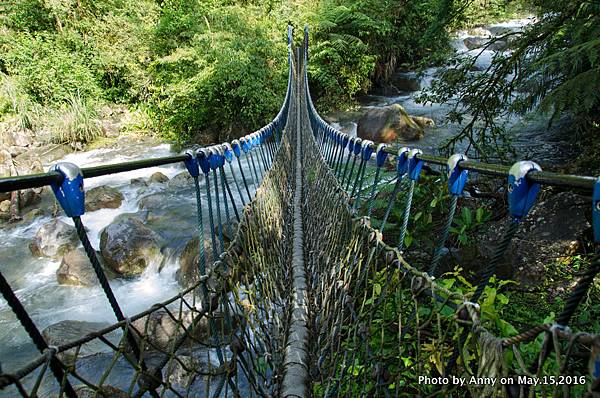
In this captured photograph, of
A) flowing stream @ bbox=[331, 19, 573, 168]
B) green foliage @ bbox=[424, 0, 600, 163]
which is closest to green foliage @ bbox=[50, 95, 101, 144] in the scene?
flowing stream @ bbox=[331, 19, 573, 168]

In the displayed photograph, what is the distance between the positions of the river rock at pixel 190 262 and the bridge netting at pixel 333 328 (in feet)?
2.68

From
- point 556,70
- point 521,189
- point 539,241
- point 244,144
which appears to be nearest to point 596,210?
point 521,189

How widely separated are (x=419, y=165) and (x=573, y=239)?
1401mm

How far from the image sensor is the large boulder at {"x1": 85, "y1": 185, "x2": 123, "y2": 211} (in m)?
4.64

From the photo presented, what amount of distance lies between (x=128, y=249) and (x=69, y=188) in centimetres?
311

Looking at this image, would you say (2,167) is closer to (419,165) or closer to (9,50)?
(9,50)

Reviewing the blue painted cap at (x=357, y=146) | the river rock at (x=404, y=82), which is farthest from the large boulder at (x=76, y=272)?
the river rock at (x=404, y=82)

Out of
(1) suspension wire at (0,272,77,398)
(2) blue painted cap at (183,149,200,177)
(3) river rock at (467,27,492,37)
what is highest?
(3) river rock at (467,27,492,37)

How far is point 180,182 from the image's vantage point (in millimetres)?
5391

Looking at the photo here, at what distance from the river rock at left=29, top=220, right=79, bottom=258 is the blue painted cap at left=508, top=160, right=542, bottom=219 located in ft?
13.8

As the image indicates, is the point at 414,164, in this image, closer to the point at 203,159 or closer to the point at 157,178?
the point at 203,159

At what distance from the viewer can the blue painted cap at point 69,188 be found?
0.62 metres

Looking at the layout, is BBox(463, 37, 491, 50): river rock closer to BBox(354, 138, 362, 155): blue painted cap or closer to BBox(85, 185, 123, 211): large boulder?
BBox(85, 185, 123, 211): large boulder

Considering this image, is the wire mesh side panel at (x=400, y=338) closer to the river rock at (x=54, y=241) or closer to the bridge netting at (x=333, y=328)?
the bridge netting at (x=333, y=328)
